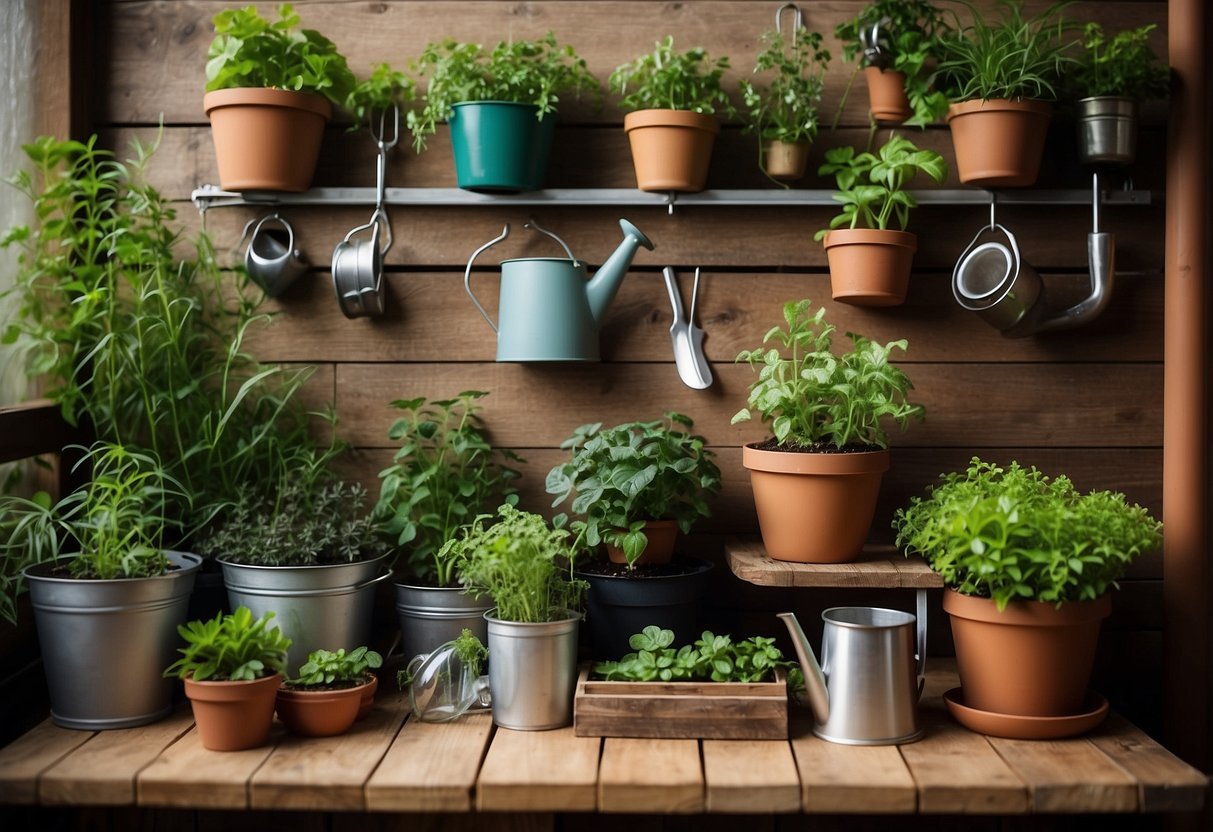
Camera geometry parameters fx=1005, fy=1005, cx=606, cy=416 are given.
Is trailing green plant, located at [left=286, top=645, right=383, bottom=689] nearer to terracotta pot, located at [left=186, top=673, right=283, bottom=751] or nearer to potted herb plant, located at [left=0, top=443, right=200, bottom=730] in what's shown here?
terracotta pot, located at [left=186, top=673, right=283, bottom=751]

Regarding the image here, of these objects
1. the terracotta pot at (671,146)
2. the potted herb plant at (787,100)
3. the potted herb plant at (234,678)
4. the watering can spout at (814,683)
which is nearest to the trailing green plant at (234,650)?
the potted herb plant at (234,678)

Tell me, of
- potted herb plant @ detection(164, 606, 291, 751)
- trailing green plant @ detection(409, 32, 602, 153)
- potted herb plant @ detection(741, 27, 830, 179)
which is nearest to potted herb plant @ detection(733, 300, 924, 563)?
potted herb plant @ detection(741, 27, 830, 179)

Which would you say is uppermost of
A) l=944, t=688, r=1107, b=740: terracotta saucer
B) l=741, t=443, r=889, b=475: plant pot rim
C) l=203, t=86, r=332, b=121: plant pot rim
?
l=203, t=86, r=332, b=121: plant pot rim

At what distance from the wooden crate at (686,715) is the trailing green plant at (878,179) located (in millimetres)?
909

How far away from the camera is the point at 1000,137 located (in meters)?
1.90

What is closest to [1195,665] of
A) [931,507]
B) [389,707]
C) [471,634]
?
[931,507]

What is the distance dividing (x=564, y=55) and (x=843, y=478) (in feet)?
3.38

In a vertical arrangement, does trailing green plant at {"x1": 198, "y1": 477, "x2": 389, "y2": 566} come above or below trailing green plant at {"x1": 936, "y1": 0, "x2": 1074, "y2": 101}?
below

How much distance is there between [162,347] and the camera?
1.94 m

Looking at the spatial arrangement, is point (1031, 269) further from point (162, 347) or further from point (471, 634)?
point (162, 347)

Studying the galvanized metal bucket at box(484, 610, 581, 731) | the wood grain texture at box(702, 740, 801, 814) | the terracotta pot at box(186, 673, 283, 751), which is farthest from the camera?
the galvanized metal bucket at box(484, 610, 581, 731)

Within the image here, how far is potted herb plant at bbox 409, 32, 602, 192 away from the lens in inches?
75.5

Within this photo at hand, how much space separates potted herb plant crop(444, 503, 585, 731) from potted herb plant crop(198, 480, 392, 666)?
0.73ft

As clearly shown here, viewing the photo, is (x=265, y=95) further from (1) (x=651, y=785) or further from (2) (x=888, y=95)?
(1) (x=651, y=785)
